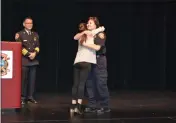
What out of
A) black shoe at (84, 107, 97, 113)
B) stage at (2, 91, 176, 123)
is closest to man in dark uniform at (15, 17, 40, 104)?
stage at (2, 91, 176, 123)

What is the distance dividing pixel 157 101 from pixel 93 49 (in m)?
3.02

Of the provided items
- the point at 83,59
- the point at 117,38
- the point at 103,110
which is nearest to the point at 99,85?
the point at 103,110

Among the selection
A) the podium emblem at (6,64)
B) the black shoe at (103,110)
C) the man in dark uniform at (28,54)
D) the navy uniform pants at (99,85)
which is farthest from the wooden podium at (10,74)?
the black shoe at (103,110)

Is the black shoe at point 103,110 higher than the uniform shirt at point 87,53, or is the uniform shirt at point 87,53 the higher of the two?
the uniform shirt at point 87,53

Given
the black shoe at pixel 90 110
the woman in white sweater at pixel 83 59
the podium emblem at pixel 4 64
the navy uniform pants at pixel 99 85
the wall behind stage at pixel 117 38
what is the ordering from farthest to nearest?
the wall behind stage at pixel 117 38, the black shoe at pixel 90 110, the navy uniform pants at pixel 99 85, the woman in white sweater at pixel 83 59, the podium emblem at pixel 4 64

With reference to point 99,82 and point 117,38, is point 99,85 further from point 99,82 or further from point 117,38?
point 117,38

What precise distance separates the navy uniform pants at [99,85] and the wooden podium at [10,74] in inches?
52.7

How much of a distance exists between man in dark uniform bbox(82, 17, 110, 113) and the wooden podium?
132 cm

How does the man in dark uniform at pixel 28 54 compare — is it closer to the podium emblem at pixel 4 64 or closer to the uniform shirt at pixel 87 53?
the podium emblem at pixel 4 64

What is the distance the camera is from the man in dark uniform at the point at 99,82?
8133 millimetres

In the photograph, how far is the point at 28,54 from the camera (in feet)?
30.2

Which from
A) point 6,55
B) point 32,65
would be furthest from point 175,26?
point 6,55

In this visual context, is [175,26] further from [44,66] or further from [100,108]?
[100,108]

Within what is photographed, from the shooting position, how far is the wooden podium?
7.80 metres
